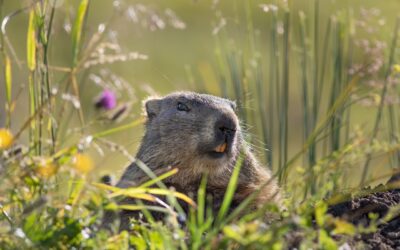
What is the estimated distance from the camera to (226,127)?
13.7ft

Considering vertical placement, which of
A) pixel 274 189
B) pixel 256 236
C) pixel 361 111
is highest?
pixel 256 236

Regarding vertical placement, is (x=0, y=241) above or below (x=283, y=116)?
above

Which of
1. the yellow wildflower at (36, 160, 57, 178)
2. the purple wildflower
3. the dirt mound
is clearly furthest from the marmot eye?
the yellow wildflower at (36, 160, 57, 178)

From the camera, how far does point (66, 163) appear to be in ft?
9.37

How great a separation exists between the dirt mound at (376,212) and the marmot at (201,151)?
637 millimetres

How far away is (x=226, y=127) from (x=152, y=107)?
3.20 ft

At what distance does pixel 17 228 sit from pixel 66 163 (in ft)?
1.06

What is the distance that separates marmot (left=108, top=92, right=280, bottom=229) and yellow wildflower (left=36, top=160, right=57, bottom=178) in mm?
1114

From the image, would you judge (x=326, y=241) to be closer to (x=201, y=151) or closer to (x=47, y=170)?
(x=47, y=170)

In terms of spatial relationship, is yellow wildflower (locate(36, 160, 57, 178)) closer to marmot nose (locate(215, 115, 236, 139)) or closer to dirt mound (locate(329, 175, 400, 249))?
dirt mound (locate(329, 175, 400, 249))

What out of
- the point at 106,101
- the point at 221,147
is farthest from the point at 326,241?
the point at 106,101

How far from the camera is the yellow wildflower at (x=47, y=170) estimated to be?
2657mm

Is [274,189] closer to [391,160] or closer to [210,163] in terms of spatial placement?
[210,163]

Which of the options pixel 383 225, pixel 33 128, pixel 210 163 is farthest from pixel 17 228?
pixel 210 163
